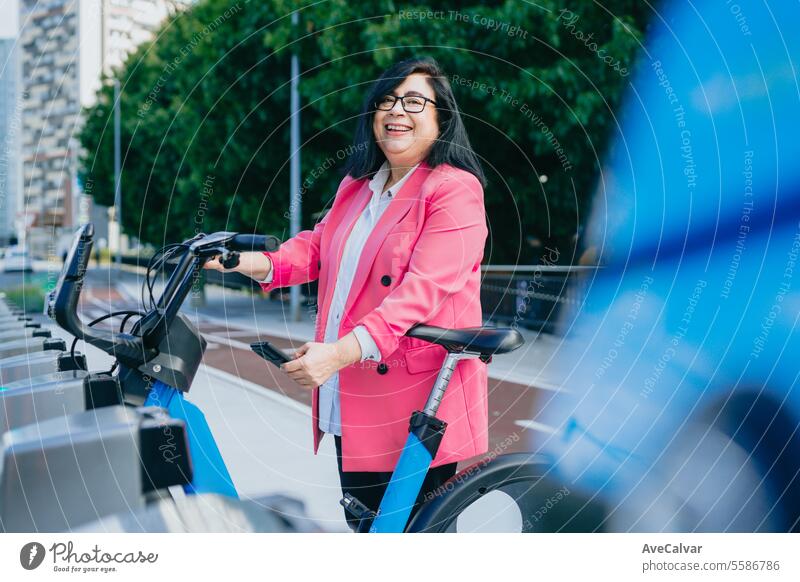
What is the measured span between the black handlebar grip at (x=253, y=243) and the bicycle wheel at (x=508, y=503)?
2.38ft

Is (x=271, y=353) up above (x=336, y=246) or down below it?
below

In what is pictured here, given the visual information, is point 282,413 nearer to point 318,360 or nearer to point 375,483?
point 375,483

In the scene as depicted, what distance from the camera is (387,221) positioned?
5.90 feet

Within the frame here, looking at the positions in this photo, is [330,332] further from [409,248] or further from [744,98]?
[744,98]

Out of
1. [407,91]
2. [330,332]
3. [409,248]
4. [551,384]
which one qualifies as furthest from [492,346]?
[551,384]

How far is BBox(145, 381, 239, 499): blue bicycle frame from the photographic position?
1593mm

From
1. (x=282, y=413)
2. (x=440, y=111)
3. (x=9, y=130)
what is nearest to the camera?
(x=440, y=111)

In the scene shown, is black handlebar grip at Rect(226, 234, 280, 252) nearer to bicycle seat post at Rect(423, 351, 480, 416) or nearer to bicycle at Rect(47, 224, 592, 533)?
bicycle at Rect(47, 224, 592, 533)

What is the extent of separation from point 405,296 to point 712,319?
1085mm

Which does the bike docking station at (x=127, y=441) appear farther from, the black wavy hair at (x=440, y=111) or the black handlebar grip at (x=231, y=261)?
the black wavy hair at (x=440, y=111)

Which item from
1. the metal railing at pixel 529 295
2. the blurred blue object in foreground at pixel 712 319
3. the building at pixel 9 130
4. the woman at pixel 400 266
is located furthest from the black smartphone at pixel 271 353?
the metal railing at pixel 529 295

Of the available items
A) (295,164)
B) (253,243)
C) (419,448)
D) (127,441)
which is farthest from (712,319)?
(295,164)

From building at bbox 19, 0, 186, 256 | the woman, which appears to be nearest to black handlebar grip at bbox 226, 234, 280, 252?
the woman

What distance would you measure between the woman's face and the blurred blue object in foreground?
2.84 ft
